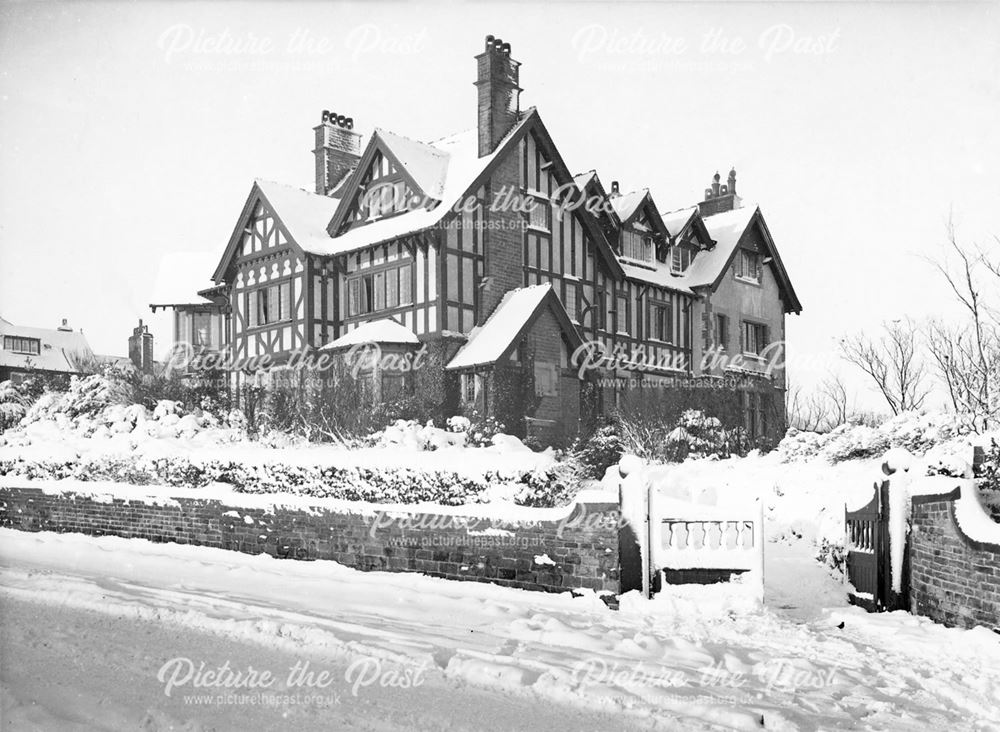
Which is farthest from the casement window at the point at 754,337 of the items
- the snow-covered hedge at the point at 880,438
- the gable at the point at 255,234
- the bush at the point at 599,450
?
the gable at the point at 255,234

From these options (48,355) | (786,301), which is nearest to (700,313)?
(786,301)

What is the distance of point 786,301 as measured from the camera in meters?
34.3

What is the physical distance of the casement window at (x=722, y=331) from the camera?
1241 inches

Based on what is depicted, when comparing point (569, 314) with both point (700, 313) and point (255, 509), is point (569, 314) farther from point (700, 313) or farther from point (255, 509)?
point (255, 509)

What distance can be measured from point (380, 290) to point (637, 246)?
903 cm

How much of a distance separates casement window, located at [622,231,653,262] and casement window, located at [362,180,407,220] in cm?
767

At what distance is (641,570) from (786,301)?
82.9 feet

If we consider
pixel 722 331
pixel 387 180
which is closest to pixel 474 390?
pixel 387 180

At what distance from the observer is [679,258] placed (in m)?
32.0

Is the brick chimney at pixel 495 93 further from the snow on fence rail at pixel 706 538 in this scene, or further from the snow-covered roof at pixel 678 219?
the snow on fence rail at pixel 706 538

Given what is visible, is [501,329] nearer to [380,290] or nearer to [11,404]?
[380,290]

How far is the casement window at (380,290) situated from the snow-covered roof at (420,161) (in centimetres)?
216

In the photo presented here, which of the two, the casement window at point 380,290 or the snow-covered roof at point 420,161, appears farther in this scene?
the snow-covered roof at point 420,161

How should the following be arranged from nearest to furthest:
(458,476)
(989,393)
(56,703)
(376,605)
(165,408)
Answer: (56,703) → (376,605) → (458,476) → (989,393) → (165,408)
